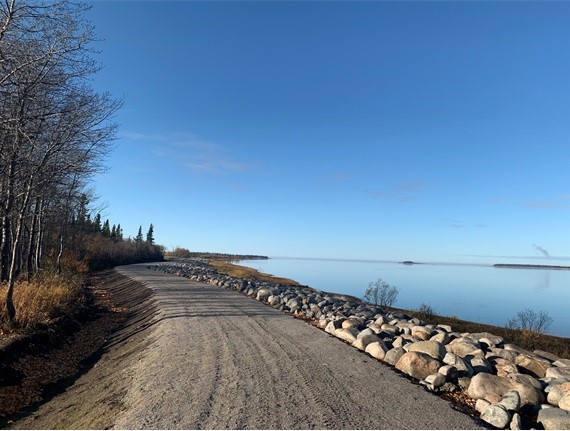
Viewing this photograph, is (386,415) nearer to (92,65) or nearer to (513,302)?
(92,65)

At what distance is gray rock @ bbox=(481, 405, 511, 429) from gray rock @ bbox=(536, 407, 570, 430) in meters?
0.40

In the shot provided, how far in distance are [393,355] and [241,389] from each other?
345 centimetres

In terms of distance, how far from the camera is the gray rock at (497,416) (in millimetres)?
5000

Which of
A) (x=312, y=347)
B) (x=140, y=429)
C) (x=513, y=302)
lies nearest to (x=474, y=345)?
(x=312, y=347)

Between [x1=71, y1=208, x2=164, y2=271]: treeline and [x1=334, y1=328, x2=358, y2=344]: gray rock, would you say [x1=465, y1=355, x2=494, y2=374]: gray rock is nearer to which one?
[x1=334, y1=328, x2=358, y2=344]: gray rock

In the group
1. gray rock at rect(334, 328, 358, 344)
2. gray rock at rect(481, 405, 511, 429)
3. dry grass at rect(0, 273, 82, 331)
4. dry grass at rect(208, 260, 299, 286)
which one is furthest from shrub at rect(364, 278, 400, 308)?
gray rock at rect(481, 405, 511, 429)

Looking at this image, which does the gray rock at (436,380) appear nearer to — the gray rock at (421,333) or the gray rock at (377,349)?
the gray rock at (377,349)

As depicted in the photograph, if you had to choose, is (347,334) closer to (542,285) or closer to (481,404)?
(481,404)

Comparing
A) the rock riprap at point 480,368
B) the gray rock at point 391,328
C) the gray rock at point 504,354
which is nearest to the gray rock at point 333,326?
the rock riprap at point 480,368

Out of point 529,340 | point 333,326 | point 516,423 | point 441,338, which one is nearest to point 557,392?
point 516,423

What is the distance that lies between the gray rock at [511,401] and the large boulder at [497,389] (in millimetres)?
242

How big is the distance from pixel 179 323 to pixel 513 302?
29.0m

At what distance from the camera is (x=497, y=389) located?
5.90 meters

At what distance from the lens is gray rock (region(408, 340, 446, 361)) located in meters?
7.50
